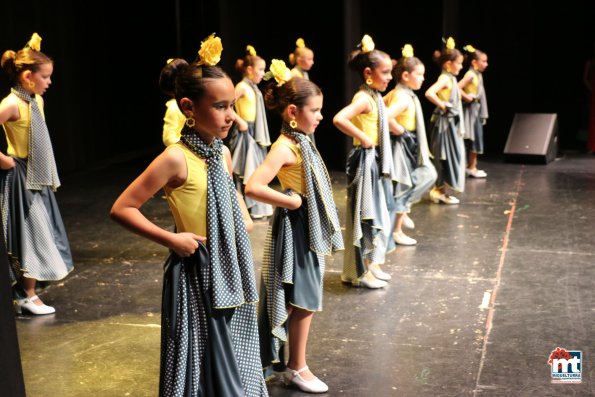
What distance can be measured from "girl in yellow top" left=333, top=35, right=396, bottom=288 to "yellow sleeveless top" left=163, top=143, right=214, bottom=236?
201cm

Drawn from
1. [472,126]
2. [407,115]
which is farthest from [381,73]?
[472,126]

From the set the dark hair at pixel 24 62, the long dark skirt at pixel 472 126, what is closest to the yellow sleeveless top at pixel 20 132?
the dark hair at pixel 24 62

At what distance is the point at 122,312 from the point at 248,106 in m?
2.76

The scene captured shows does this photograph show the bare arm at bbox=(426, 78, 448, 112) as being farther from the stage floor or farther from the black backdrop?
the black backdrop

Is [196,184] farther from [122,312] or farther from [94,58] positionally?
[94,58]

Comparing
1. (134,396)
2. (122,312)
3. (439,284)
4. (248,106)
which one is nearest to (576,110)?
(248,106)

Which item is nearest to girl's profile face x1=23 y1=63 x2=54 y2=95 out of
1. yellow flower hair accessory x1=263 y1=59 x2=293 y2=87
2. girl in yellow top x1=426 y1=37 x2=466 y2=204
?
yellow flower hair accessory x1=263 y1=59 x2=293 y2=87

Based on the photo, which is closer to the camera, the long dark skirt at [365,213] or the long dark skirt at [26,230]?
the long dark skirt at [26,230]

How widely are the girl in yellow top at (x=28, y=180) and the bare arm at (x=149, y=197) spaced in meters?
2.07

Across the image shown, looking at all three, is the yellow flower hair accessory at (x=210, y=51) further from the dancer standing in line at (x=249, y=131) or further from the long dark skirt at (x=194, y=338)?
the dancer standing in line at (x=249, y=131)

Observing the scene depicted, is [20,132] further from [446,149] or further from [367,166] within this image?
[446,149]

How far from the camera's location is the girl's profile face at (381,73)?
15.0 feet

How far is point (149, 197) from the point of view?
8.16 feet

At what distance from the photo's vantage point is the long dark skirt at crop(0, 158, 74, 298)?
447 cm
